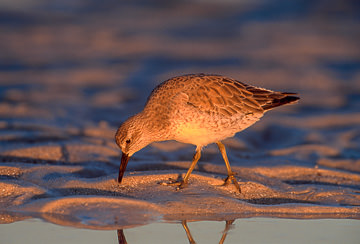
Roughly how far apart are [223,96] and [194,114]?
545 millimetres

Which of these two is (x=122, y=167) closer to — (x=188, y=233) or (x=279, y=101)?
(x=188, y=233)

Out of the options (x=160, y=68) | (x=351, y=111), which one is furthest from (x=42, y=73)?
(x=351, y=111)

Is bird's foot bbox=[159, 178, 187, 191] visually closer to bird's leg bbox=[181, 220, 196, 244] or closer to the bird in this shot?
the bird

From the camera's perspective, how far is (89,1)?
1989 centimetres

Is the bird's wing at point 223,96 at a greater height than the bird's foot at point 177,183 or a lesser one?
greater

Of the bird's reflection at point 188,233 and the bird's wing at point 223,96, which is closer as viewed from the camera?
the bird's reflection at point 188,233

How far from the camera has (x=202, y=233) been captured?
5.46m

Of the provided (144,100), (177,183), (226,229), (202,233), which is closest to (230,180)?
(177,183)

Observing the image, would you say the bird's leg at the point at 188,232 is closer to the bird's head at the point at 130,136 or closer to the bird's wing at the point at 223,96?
the bird's head at the point at 130,136

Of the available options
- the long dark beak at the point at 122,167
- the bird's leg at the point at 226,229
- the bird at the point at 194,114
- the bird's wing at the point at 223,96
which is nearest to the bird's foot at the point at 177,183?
the bird at the point at 194,114

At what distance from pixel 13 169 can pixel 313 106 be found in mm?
6649

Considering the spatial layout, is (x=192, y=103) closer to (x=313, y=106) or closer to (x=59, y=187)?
(x=59, y=187)

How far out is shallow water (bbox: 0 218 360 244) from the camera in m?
5.23

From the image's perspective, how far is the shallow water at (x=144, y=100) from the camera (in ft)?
20.1
